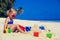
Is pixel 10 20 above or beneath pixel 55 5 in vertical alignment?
beneath

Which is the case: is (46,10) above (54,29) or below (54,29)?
above

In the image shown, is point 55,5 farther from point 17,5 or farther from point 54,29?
point 17,5

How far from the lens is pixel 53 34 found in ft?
4.46

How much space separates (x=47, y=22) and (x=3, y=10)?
37cm

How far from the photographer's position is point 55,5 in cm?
137

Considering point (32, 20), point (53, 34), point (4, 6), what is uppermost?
point (4, 6)

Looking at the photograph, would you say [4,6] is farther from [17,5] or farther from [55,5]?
[55,5]

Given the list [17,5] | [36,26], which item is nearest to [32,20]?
[36,26]

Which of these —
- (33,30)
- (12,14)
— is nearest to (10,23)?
(12,14)

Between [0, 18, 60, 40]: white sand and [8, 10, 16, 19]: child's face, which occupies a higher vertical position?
[8, 10, 16, 19]: child's face

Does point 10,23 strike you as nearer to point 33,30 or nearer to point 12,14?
point 12,14

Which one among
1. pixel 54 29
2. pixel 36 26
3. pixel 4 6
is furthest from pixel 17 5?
pixel 54 29

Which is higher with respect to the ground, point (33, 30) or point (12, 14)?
point (12, 14)

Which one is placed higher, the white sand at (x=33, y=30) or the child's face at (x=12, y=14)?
the child's face at (x=12, y=14)
